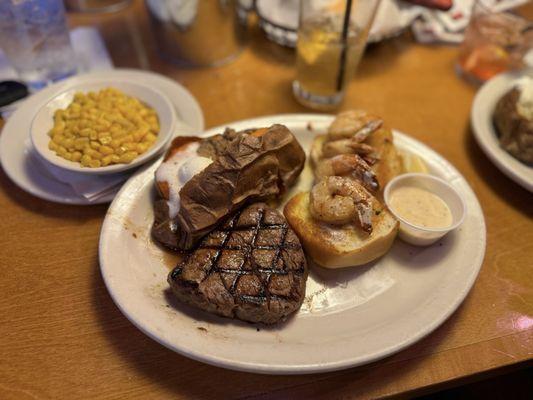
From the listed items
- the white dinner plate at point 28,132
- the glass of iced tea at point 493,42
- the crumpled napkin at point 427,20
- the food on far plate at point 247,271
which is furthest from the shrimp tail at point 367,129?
the glass of iced tea at point 493,42

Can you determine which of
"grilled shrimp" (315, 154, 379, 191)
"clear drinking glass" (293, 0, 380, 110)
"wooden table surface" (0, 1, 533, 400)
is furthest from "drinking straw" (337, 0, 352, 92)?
"grilled shrimp" (315, 154, 379, 191)

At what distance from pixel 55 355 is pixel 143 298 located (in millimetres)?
338

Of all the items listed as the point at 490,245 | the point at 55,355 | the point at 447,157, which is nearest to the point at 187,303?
the point at 55,355

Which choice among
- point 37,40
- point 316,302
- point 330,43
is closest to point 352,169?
point 316,302

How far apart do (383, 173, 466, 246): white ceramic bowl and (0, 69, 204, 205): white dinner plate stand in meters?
0.92

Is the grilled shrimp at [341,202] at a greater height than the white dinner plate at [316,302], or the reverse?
the grilled shrimp at [341,202]

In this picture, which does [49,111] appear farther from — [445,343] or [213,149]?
[445,343]

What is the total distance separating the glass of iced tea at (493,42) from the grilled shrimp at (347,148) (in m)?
1.25

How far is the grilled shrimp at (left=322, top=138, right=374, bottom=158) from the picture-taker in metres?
1.72

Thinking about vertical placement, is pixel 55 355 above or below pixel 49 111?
below

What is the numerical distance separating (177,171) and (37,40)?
1.17 meters

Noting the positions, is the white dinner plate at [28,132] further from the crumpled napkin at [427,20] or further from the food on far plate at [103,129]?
the crumpled napkin at [427,20]

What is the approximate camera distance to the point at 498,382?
200cm

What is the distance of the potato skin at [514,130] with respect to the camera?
6.22ft
